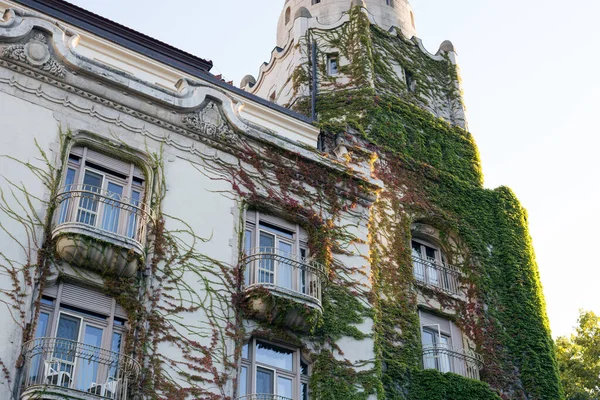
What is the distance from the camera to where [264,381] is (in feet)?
79.5

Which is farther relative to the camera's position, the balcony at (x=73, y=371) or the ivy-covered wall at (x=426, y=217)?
the ivy-covered wall at (x=426, y=217)

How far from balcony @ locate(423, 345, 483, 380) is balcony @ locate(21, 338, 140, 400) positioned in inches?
419

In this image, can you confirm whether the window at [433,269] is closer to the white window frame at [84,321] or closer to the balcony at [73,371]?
the white window frame at [84,321]

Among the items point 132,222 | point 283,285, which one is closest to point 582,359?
point 283,285

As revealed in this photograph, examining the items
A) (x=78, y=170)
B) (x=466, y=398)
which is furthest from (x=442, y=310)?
(x=78, y=170)

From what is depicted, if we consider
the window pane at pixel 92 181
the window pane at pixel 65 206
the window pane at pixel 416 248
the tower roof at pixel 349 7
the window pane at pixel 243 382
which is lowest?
the window pane at pixel 243 382

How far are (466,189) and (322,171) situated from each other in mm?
7839

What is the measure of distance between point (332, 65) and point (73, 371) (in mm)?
20782

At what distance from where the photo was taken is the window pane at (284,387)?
24266mm

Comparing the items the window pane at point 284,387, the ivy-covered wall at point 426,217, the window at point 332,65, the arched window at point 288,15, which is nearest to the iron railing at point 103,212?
the window pane at point 284,387

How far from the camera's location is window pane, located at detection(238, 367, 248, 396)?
23573 mm

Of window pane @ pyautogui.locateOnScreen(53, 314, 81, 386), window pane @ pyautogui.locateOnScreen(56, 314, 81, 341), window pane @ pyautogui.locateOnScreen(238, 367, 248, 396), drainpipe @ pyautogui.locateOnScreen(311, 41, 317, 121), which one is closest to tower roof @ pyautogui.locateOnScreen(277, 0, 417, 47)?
drainpipe @ pyautogui.locateOnScreen(311, 41, 317, 121)

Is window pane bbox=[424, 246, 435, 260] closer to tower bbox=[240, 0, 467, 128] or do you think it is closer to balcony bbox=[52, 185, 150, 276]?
tower bbox=[240, 0, 467, 128]

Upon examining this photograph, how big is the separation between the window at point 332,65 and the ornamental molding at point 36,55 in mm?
14791
